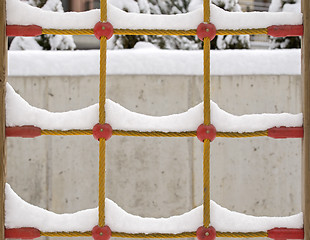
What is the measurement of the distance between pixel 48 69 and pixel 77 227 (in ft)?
4.01

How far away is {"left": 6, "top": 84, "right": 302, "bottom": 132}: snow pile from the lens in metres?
1.17

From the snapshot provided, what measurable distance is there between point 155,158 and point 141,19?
3.61ft

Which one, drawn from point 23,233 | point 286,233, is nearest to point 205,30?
point 286,233

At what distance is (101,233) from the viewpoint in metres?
1.15

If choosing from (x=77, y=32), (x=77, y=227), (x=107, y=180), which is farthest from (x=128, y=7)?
(x=77, y=227)

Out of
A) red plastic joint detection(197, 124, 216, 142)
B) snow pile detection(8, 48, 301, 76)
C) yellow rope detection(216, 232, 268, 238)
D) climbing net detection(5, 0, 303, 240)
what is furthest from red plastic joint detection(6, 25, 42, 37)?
snow pile detection(8, 48, 301, 76)

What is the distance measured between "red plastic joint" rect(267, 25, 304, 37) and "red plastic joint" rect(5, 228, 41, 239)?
874mm

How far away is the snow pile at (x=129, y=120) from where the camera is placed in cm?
117

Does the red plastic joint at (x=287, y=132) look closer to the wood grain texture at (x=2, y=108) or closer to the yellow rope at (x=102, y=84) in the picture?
the yellow rope at (x=102, y=84)

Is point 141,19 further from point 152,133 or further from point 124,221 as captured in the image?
point 124,221

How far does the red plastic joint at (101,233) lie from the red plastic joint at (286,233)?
0.45 metres

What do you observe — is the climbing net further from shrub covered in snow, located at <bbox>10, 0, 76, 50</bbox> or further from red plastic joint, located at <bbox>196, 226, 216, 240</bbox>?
shrub covered in snow, located at <bbox>10, 0, 76, 50</bbox>

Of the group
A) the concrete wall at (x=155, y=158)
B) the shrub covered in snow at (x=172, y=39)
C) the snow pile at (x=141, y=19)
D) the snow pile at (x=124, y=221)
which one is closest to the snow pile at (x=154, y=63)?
the concrete wall at (x=155, y=158)

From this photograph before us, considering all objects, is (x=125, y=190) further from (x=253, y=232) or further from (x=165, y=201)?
(x=253, y=232)
